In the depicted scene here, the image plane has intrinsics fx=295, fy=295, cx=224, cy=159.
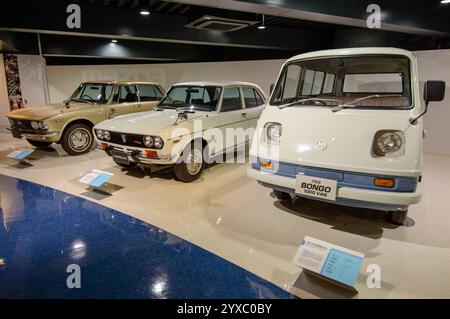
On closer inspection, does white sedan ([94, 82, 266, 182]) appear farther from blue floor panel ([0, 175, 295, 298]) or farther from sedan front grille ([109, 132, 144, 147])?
blue floor panel ([0, 175, 295, 298])

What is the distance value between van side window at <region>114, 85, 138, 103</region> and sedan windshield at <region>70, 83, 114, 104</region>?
0.54 ft

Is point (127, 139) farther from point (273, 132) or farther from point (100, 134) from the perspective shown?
point (273, 132)

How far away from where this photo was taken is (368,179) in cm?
255

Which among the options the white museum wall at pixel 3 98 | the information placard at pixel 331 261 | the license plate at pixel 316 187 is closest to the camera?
the information placard at pixel 331 261

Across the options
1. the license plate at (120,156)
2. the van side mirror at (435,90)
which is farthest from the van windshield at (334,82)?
the license plate at (120,156)

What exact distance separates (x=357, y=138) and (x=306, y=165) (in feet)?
1.66

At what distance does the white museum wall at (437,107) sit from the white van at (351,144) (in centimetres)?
349

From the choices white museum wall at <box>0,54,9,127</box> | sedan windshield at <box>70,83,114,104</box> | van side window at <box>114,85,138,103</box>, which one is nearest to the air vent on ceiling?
van side window at <box>114,85,138,103</box>

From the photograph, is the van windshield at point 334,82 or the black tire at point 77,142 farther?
the black tire at point 77,142

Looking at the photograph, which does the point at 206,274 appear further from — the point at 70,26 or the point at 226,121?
the point at 70,26

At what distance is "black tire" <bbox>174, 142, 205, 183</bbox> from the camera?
4.20m

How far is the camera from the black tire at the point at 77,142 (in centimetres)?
571

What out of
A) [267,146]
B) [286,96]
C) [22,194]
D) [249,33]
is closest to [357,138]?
[267,146]

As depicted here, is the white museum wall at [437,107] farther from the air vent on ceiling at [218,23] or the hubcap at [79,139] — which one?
the hubcap at [79,139]
